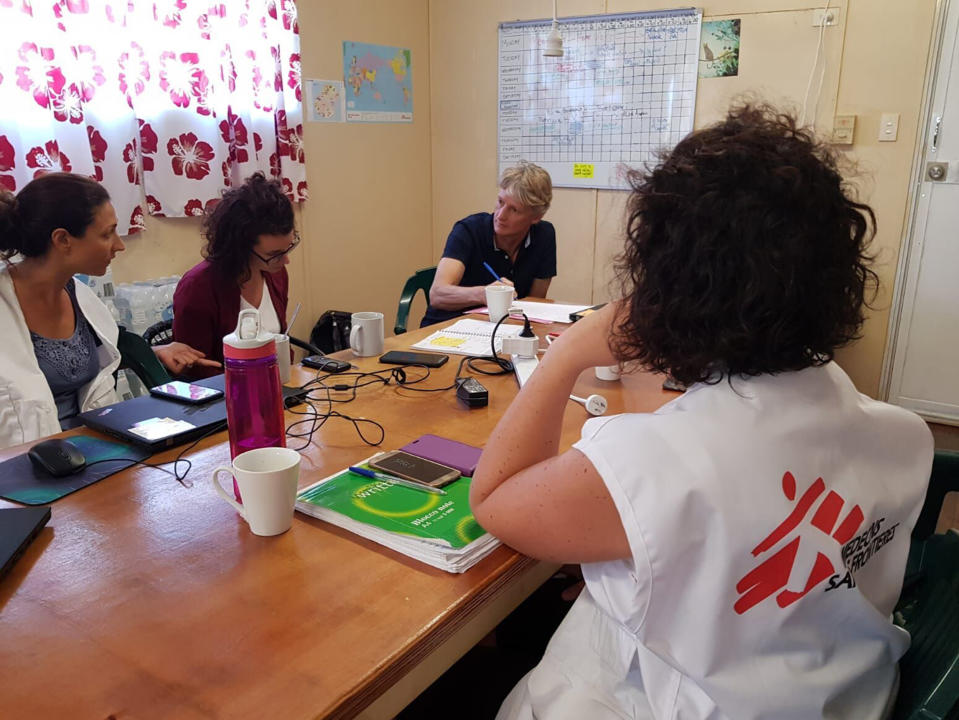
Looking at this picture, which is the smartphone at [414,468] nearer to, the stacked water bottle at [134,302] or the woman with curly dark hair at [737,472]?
the woman with curly dark hair at [737,472]

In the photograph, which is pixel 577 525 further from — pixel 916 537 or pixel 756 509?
pixel 916 537

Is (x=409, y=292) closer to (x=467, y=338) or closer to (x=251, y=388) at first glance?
(x=467, y=338)

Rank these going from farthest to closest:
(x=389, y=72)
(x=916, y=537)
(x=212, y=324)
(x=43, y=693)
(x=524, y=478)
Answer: (x=389, y=72) → (x=212, y=324) → (x=916, y=537) → (x=524, y=478) → (x=43, y=693)

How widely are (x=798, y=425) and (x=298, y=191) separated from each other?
319cm

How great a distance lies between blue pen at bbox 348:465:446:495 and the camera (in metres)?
1.13

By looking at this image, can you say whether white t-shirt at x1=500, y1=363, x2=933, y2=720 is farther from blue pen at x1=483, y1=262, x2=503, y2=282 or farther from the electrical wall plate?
the electrical wall plate

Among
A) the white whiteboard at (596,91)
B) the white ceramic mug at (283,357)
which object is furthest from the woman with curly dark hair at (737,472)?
the white whiteboard at (596,91)

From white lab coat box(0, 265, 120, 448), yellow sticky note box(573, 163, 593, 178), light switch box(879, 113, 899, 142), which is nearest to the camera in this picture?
white lab coat box(0, 265, 120, 448)

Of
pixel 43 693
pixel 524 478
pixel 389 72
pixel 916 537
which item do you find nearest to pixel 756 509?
pixel 524 478

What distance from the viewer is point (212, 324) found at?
7.06 ft

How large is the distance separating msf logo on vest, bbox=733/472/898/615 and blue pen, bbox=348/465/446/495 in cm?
51

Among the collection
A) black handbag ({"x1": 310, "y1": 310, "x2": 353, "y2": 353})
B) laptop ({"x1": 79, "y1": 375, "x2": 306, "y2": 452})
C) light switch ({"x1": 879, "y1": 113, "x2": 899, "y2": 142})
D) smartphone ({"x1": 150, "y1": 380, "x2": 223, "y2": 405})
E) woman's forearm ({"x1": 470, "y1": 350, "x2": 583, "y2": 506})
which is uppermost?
light switch ({"x1": 879, "y1": 113, "x2": 899, "y2": 142})

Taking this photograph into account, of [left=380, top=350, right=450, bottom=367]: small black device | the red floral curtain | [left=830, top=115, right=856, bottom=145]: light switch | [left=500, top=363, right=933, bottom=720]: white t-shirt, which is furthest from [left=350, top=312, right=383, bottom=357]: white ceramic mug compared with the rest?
[left=830, top=115, right=856, bottom=145]: light switch

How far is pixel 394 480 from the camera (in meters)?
1.16
